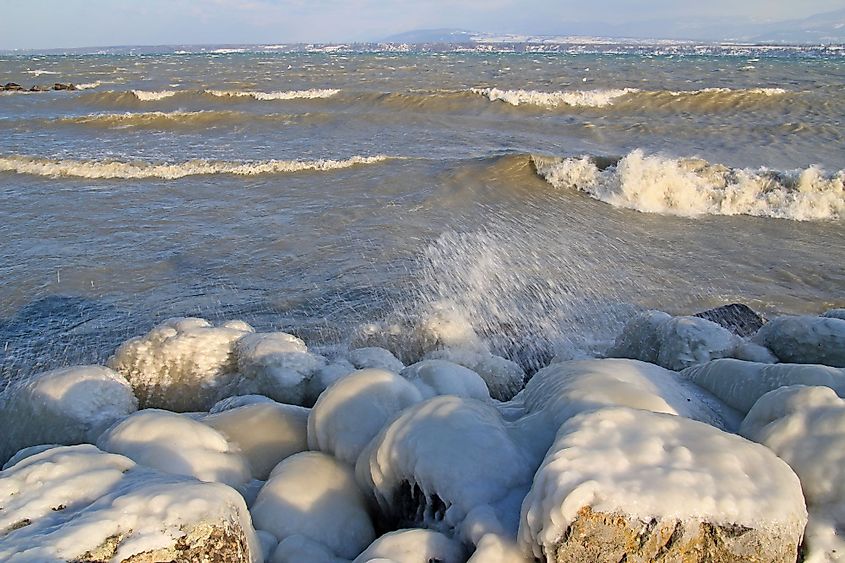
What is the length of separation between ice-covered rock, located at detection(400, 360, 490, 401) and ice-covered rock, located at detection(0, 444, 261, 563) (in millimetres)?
1389

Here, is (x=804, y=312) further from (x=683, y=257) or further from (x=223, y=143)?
(x=223, y=143)

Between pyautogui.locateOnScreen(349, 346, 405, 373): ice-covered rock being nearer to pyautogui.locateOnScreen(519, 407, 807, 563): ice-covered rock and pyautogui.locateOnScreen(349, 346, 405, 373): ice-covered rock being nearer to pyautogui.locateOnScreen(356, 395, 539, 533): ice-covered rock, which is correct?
pyautogui.locateOnScreen(356, 395, 539, 533): ice-covered rock

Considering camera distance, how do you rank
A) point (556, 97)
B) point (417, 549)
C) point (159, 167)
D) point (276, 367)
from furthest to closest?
1. point (556, 97)
2. point (159, 167)
3. point (276, 367)
4. point (417, 549)

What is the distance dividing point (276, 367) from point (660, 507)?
265 cm

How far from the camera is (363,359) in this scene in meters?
4.07

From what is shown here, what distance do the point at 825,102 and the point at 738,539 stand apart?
20.0 metres

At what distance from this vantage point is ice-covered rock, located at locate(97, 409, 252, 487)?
240 centimetres

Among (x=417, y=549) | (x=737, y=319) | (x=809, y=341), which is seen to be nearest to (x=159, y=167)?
(x=737, y=319)

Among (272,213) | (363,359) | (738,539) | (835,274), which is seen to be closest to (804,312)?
(835,274)

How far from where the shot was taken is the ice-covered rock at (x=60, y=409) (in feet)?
10.2

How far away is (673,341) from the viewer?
Answer: 3852 mm

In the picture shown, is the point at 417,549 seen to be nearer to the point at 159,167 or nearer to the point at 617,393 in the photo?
the point at 617,393

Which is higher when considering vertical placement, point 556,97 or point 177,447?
point 556,97

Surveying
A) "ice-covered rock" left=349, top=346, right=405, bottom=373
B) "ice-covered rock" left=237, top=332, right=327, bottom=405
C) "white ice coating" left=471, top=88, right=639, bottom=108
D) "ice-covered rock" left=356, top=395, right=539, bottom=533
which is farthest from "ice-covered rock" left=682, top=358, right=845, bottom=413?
"white ice coating" left=471, top=88, right=639, bottom=108
